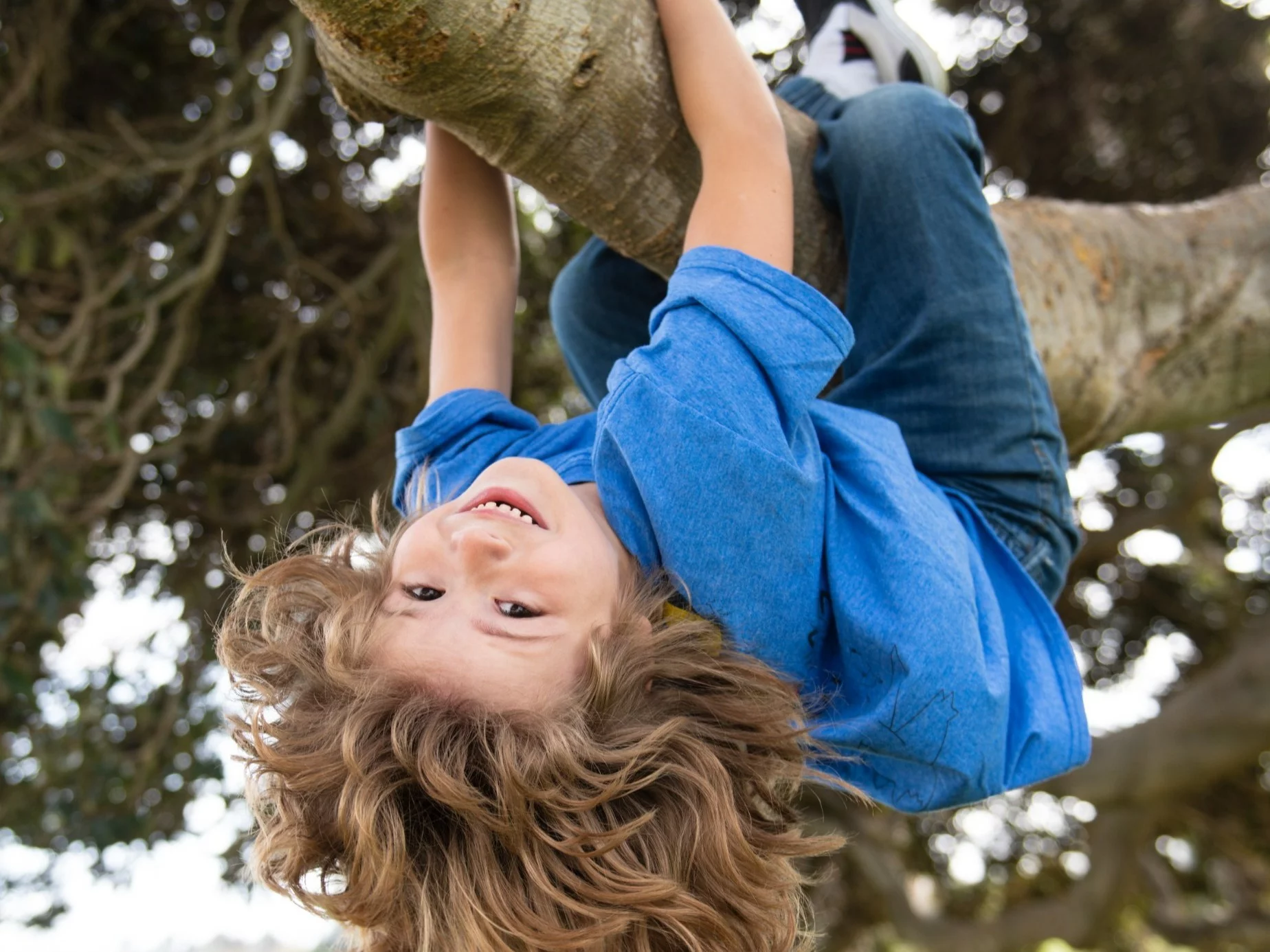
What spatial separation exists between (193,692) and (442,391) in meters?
2.09

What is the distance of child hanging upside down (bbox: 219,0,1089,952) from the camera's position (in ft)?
4.47

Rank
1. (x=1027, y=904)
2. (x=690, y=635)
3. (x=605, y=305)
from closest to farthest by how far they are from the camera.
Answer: (x=690, y=635) < (x=605, y=305) < (x=1027, y=904)

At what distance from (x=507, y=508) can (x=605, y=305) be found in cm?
77

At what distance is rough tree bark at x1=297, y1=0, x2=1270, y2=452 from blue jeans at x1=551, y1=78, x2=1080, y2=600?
0.30ft

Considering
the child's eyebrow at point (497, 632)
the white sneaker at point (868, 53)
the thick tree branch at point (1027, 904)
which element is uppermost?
the white sneaker at point (868, 53)

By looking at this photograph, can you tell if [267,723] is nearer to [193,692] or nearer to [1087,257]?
[1087,257]

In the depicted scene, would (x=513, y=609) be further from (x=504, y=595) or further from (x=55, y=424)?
(x=55, y=424)

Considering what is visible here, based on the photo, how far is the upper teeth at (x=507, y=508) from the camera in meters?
1.43

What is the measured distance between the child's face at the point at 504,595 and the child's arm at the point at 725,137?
0.43 meters

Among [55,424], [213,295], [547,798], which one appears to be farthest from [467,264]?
[213,295]

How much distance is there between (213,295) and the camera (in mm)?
3729

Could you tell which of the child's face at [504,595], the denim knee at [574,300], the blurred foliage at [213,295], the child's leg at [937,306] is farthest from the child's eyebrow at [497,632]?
the blurred foliage at [213,295]

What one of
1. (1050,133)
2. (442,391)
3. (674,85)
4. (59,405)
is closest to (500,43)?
(674,85)

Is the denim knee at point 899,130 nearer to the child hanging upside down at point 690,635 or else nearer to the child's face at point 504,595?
the child hanging upside down at point 690,635
